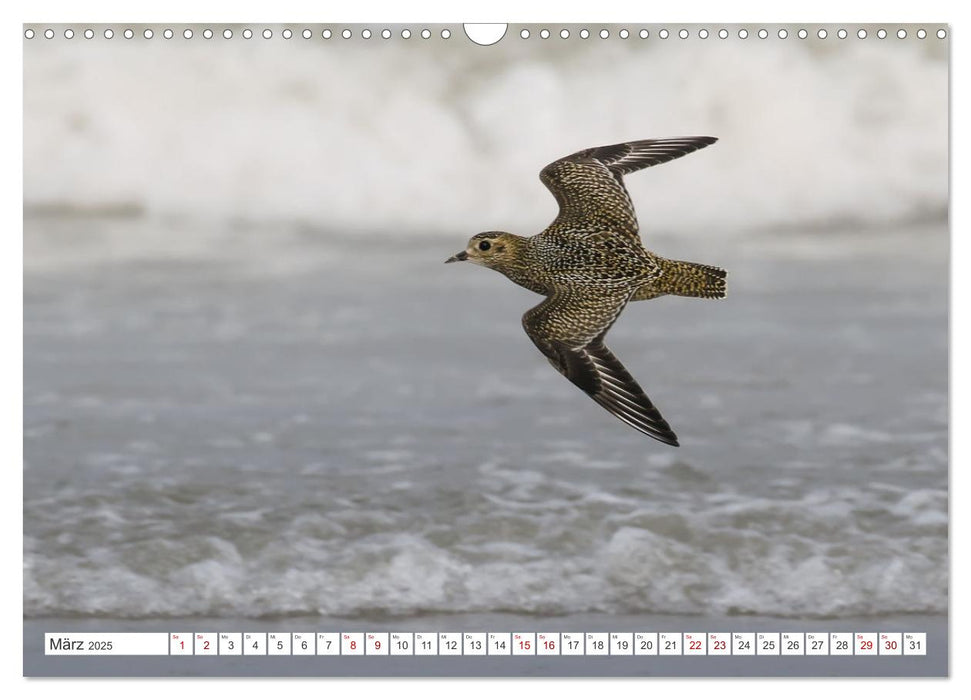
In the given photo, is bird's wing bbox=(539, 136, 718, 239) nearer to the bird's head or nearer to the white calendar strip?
the bird's head

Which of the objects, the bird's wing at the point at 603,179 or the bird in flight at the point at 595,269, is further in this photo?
the bird's wing at the point at 603,179

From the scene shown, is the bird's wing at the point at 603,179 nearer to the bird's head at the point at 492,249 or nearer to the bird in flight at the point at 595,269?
the bird in flight at the point at 595,269

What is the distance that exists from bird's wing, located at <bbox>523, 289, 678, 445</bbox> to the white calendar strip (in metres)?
0.87

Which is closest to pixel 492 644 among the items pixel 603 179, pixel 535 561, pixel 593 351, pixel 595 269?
pixel 535 561

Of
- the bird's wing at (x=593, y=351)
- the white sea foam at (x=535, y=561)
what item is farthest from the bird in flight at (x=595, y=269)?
the white sea foam at (x=535, y=561)

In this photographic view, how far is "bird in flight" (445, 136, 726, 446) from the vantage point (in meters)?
5.23

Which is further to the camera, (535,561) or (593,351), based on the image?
(535,561)

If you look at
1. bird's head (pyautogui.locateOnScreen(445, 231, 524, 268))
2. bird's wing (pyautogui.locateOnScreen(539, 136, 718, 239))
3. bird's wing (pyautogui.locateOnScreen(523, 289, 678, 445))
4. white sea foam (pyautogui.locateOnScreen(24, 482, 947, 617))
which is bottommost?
white sea foam (pyautogui.locateOnScreen(24, 482, 947, 617))

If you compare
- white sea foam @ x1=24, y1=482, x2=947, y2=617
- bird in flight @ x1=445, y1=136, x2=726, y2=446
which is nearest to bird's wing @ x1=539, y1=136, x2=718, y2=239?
bird in flight @ x1=445, y1=136, x2=726, y2=446

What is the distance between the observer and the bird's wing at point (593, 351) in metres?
5.17

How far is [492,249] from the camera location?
5.59 m

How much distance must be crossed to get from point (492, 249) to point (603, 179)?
57 cm

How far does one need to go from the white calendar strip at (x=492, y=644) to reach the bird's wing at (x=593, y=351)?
2.85 feet

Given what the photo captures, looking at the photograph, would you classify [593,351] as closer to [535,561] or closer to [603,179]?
[603,179]
